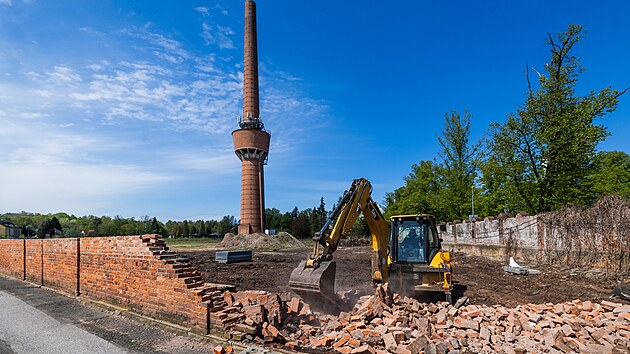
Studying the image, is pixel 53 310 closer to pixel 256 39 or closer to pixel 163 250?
pixel 163 250

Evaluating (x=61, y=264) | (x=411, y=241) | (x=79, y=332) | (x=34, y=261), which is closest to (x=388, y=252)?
(x=411, y=241)

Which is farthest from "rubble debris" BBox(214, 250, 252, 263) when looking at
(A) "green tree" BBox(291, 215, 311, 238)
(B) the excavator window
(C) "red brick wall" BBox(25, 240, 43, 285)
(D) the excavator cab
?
(A) "green tree" BBox(291, 215, 311, 238)

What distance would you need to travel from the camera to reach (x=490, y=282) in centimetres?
1341

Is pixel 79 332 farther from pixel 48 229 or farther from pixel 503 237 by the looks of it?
pixel 48 229

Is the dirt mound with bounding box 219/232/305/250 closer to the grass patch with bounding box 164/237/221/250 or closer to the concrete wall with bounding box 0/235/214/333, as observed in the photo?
the grass patch with bounding box 164/237/221/250

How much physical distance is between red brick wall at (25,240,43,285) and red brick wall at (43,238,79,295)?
0.73 m

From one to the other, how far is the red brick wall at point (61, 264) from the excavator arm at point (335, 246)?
683 cm

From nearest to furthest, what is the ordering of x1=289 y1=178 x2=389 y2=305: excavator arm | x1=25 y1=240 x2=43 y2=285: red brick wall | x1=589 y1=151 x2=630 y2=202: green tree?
1. x1=289 y1=178 x2=389 y2=305: excavator arm
2. x1=25 y1=240 x2=43 y2=285: red brick wall
3. x1=589 y1=151 x2=630 y2=202: green tree

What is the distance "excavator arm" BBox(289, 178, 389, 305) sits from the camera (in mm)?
7730

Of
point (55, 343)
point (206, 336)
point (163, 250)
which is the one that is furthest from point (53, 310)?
point (206, 336)

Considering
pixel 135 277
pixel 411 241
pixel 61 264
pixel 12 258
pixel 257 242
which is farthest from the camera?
pixel 257 242

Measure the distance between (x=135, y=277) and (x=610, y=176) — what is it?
119 feet

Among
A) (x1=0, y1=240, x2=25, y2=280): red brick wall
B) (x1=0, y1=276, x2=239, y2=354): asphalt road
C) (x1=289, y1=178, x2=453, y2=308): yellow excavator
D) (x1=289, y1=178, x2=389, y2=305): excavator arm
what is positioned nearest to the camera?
(x1=0, y1=276, x2=239, y2=354): asphalt road

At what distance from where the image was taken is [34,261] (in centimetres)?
1343
